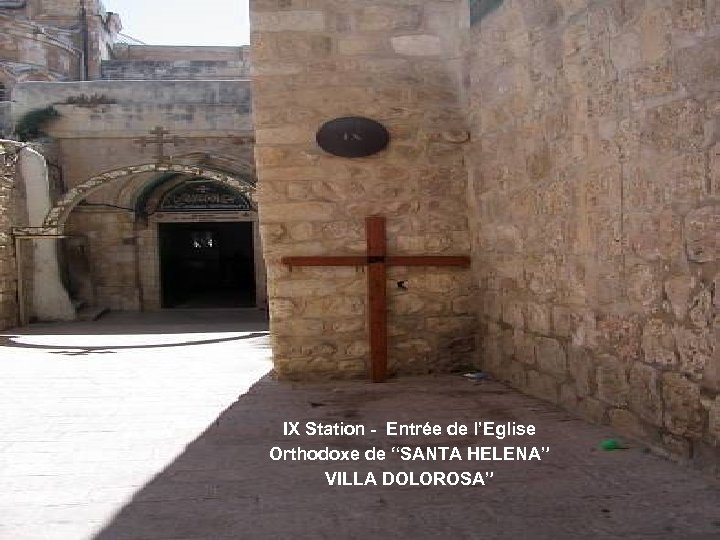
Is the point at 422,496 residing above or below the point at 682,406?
below

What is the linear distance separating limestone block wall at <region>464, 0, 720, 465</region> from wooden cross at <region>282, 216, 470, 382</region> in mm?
764

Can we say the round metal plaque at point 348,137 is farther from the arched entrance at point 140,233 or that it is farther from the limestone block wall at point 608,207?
the arched entrance at point 140,233

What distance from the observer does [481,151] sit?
4758 mm

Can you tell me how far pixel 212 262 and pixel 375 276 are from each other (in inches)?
710

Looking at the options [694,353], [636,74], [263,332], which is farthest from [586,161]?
[263,332]

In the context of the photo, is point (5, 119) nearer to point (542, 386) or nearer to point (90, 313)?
point (90, 313)

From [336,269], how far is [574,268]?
186 centimetres

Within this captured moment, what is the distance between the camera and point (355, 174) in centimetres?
492

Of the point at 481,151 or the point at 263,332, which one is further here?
the point at 263,332

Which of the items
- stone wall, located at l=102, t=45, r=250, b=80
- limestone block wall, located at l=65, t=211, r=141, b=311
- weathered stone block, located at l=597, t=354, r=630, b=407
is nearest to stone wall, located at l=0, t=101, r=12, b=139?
limestone block wall, located at l=65, t=211, r=141, b=311

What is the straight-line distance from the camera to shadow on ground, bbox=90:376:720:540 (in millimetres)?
2248

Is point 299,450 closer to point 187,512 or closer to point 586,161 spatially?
point 187,512

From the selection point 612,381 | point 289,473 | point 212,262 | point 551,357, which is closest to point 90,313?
point 212,262

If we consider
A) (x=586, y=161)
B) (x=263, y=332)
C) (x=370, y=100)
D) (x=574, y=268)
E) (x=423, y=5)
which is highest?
(x=423, y=5)
